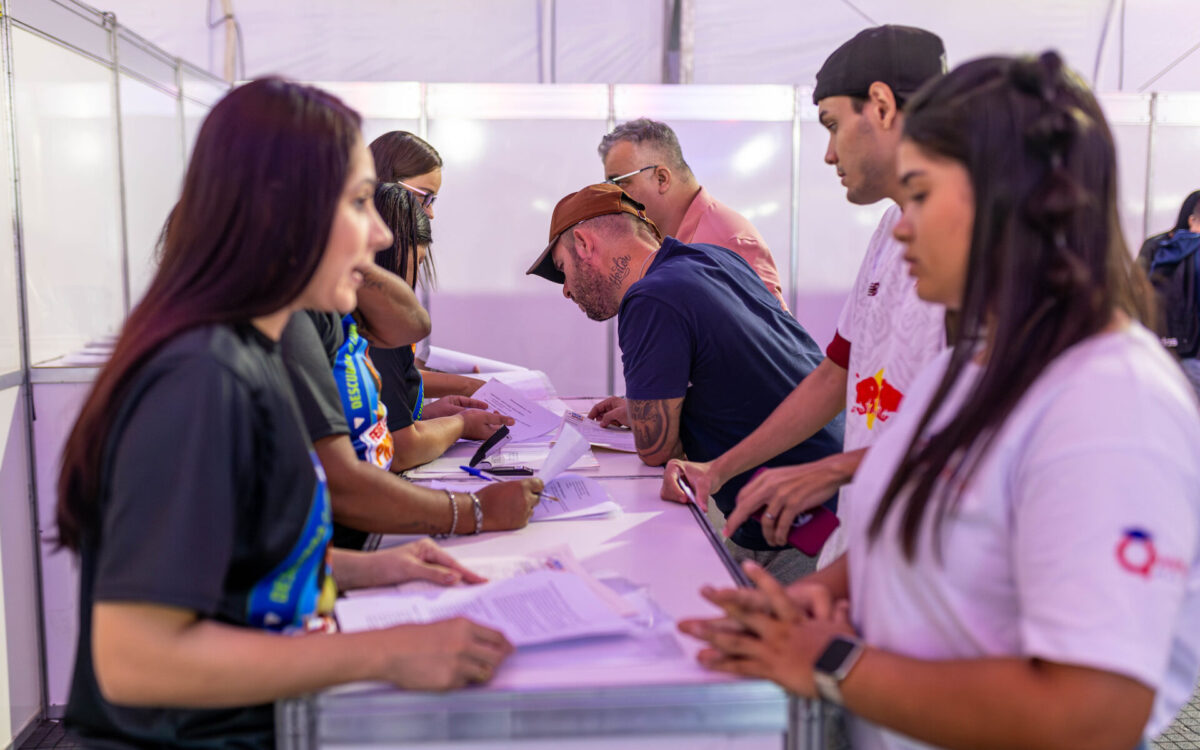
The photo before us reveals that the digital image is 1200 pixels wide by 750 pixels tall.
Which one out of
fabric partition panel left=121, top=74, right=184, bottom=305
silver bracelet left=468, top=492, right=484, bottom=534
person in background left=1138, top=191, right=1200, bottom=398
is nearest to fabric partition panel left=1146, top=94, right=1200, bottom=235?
person in background left=1138, top=191, right=1200, bottom=398

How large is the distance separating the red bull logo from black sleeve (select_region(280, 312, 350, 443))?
86cm

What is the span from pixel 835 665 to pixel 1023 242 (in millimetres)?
433

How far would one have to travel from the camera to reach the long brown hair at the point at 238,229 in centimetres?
92

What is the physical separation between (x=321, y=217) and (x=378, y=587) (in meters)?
0.60

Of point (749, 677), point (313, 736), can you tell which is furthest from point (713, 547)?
point (313, 736)

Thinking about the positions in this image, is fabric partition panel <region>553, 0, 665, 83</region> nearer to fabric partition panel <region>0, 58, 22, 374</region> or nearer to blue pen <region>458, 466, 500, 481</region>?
fabric partition panel <region>0, 58, 22, 374</region>

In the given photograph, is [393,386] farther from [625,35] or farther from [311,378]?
[625,35]

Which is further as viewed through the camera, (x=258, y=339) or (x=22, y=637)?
(x=22, y=637)

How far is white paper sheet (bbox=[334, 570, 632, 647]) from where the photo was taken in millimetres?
1120

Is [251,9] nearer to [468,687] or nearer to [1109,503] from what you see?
[468,687]

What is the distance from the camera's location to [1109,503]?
716 mm

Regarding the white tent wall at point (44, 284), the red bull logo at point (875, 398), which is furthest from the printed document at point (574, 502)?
the white tent wall at point (44, 284)

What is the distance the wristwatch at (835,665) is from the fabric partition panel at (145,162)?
3.03 metres

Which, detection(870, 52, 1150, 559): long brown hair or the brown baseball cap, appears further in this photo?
the brown baseball cap
